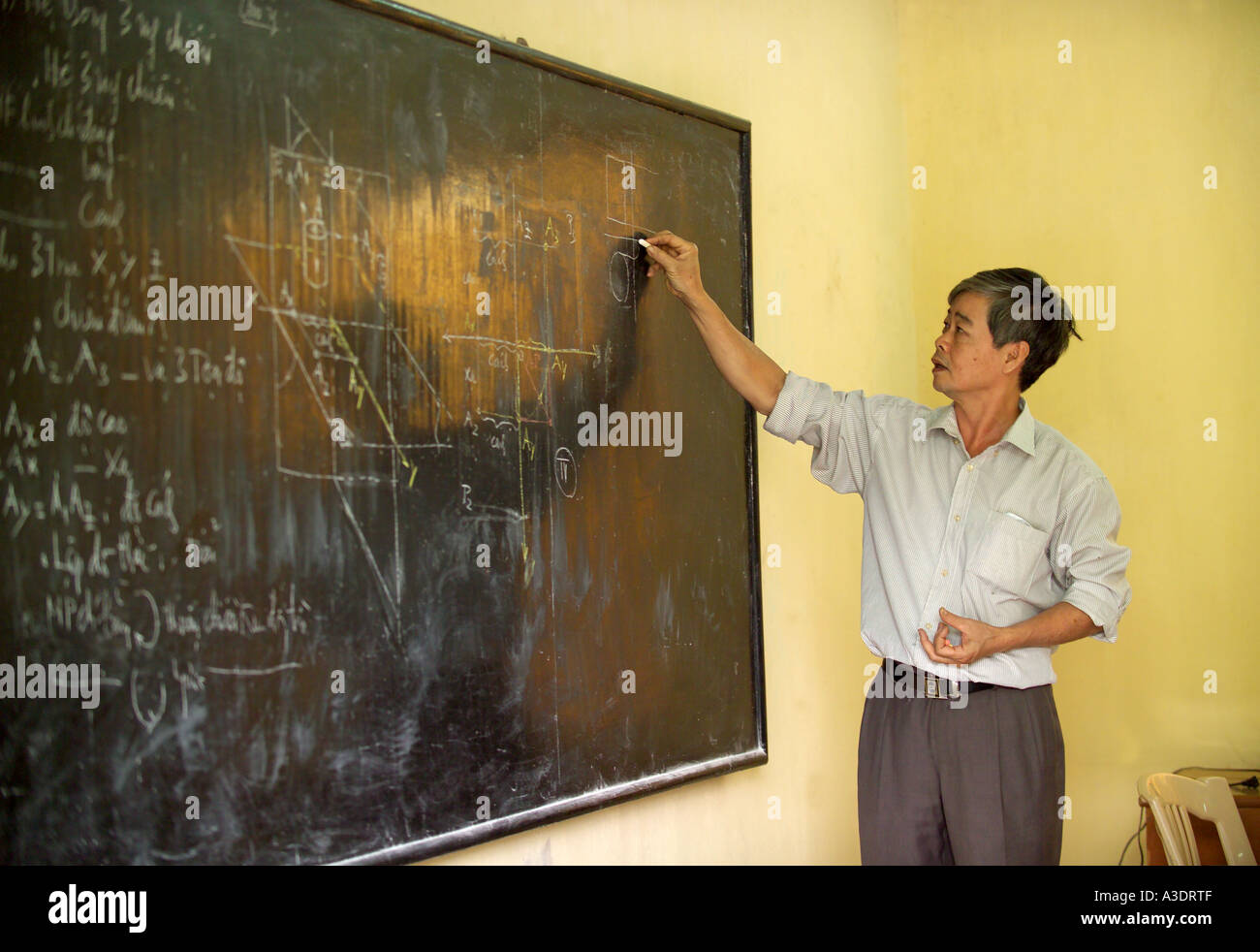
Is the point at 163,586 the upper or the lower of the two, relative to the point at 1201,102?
lower

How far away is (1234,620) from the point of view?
10.9 feet

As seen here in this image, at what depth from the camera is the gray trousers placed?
2166 mm

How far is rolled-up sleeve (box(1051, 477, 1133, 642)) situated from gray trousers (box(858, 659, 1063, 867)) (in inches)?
8.6

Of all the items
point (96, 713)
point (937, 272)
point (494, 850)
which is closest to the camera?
point (96, 713)

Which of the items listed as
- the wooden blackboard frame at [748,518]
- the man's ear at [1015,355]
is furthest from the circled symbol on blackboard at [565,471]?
the man's ear at [1015,355]

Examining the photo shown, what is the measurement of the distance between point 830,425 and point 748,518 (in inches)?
16.9

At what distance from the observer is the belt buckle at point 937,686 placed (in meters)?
2.19

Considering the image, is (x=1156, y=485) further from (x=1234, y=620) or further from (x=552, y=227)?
(x=552, y=227)

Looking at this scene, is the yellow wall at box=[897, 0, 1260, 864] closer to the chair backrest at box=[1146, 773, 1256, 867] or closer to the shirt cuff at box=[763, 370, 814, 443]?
the chair backrest at box=[1146, 773, 1256, 867]

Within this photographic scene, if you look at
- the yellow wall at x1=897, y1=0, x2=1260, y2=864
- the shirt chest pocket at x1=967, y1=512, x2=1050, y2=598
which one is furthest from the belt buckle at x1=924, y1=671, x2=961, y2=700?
the yellow wall at x1=897, y1=0, x2=1260, y2=864

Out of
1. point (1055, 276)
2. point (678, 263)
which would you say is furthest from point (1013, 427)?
point (1055, 276)
